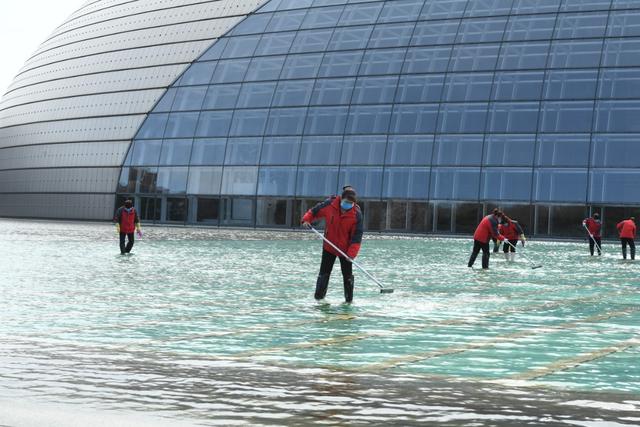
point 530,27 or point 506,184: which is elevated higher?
point 530,27

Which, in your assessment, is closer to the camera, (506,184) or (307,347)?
(307,347)

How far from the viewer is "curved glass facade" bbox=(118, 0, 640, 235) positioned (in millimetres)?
55844

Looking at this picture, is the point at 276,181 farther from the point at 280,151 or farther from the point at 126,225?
the point at 126,225

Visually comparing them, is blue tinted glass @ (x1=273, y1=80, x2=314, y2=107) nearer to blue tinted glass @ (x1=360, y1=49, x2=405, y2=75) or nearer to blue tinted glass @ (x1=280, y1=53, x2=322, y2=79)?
blue tinted glass @ (x1=280, y1=53, x2=322, y2=79)

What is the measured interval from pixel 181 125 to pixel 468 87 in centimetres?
1911

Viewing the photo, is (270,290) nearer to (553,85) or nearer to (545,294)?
(545,294)

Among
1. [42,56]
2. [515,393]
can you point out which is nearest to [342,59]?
[42,56]

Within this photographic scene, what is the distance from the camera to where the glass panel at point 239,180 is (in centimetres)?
6519

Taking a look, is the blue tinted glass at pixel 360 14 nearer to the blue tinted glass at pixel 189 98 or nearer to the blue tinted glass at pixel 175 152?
the blue tinted glass at pixel 189 98

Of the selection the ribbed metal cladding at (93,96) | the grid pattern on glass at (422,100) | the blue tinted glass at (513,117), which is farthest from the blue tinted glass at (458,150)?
the ribbed metal cladding at (93,96)

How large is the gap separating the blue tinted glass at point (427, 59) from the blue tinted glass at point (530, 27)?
11.4ft

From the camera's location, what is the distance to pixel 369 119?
61.2 meters

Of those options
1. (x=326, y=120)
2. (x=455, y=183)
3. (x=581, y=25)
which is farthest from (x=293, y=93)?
(x=581, y=25)

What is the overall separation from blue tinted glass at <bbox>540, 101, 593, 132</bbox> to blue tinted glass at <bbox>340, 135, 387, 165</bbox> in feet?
29.2
